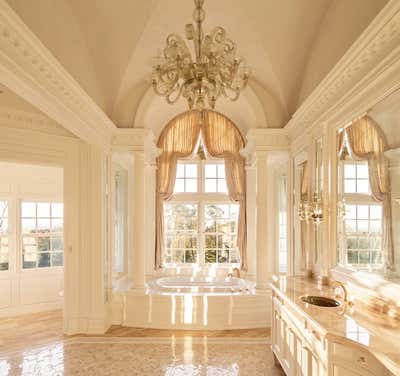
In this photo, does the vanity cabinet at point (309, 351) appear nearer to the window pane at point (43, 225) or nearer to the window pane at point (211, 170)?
the window pane at point (211, 170)

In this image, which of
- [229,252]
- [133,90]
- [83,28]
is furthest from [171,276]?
[83,28]

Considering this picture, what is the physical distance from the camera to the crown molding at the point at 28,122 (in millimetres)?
3926

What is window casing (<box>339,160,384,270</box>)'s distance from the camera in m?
2.41

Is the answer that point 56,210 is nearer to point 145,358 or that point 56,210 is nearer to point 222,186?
point 222,186

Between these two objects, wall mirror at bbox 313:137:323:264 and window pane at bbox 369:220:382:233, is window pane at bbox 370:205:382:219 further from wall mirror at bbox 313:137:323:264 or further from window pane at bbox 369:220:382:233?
wall mirror at bbox 313:137:323:264

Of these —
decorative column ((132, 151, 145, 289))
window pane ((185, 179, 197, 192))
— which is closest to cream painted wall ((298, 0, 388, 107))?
decorative column ((132, 151, 145, 289))

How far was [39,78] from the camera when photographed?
2570mm

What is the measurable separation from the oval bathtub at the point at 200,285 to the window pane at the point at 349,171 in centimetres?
274

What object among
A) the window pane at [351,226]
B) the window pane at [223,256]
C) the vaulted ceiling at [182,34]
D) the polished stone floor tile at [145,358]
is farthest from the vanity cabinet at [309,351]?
the window pane at [223,256]

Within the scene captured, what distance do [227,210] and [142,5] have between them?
3.83 metres

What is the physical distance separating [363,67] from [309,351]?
2194 mm

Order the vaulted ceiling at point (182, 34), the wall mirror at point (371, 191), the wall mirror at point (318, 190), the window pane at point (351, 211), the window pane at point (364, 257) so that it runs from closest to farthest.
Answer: the wall mirror at point (371, 191) < the window pane at point (364, 257) < the window pane at point (351, 211) < the vaulted ceiling at point (182, 34) < the wall mirror at point (318, 190)

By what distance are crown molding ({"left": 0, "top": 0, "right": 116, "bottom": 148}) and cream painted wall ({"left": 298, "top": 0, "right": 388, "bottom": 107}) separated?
8.19 feet

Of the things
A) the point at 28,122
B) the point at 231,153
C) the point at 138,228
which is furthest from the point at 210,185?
the point at 28,122
